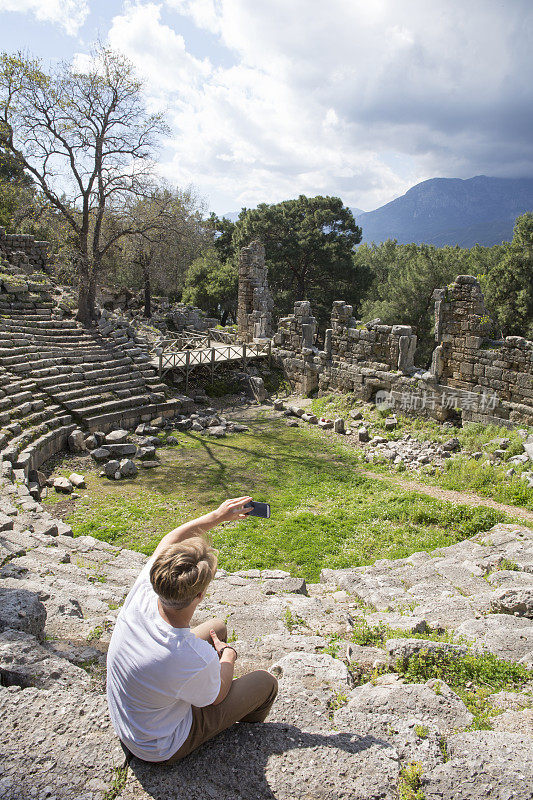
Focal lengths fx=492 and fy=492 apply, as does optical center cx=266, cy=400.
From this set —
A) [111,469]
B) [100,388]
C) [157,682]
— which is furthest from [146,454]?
[157,682]

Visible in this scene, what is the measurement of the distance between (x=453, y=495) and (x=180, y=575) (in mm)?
8321

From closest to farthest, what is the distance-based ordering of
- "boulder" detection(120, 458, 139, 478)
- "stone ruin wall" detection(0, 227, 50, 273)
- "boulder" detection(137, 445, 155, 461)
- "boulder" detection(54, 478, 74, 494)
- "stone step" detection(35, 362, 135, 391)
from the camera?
1. "boulder" detection(54, 478, 74, 494)
2. "boulder" detection(120, 458, 139, 478)
3. "boulder" detection(137, 445, 155, 461)
4. "stone step" detection(35, 362, 135, 391)
5. "stone ruin wall" detection(0, 227, 50, 273)

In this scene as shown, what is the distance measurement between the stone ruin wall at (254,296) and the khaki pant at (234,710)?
18069 mm

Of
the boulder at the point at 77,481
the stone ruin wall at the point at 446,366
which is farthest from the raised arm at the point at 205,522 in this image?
the stone ruin wall at the point at 446,366

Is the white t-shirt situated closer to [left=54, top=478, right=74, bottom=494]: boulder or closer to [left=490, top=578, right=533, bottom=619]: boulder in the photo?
[left=490, top=578, right=533, bottom=619]: boulder

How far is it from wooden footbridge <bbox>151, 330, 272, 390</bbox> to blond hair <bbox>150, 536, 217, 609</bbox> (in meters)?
14.0

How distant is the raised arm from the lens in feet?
10.4

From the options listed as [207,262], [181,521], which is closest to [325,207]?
[207,262]

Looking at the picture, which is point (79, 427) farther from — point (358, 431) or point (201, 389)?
point (358, 431)

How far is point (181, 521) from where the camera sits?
30.0 feet

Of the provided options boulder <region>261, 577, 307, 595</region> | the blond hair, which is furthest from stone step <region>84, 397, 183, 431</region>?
the blond hair

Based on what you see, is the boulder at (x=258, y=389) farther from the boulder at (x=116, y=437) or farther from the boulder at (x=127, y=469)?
the boulder at (x=127, y=469)

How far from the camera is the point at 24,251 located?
19.0m

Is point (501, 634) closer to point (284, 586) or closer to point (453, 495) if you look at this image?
point (284, 586)
